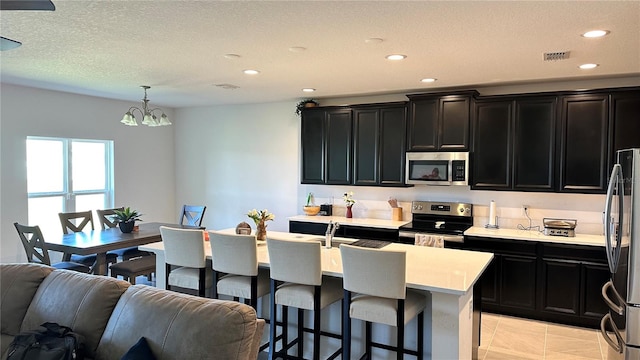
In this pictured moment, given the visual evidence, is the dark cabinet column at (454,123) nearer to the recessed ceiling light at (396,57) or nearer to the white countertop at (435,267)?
the recessed ceiling light at (396,57)

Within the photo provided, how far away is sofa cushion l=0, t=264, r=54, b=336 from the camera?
233cm

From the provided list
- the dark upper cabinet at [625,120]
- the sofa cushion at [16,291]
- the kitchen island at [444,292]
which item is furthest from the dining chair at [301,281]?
the dark upper cabinet at [625,120]

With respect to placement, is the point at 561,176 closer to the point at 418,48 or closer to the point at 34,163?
the point at 418,48

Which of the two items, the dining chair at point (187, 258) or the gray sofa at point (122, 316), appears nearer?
the gray sofa at point (122, 316)

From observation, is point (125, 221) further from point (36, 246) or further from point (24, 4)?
point (24, 4)

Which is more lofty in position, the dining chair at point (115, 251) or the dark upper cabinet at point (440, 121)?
the dark upper cabinet at point (440, 121)

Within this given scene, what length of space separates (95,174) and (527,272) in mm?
5845

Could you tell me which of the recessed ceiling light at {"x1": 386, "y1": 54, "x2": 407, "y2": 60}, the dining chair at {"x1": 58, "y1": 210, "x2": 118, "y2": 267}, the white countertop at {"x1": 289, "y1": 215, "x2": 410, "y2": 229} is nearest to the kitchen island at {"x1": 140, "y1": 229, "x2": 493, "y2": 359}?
the recessed ceiling light at {"x1": 386, "y1": 54, "x2": 407, "y2": 60}

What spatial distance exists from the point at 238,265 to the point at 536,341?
9.32 feet

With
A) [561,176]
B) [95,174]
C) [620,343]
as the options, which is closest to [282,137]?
[95,174]

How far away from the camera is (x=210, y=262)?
3477mm

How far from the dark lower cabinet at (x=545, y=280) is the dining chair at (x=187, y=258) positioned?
281 cm

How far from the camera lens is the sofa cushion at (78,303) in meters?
2.13

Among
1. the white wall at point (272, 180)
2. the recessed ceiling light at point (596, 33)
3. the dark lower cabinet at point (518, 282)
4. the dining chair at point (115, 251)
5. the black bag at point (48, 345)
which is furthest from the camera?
the dining chair at point (115, 251)
